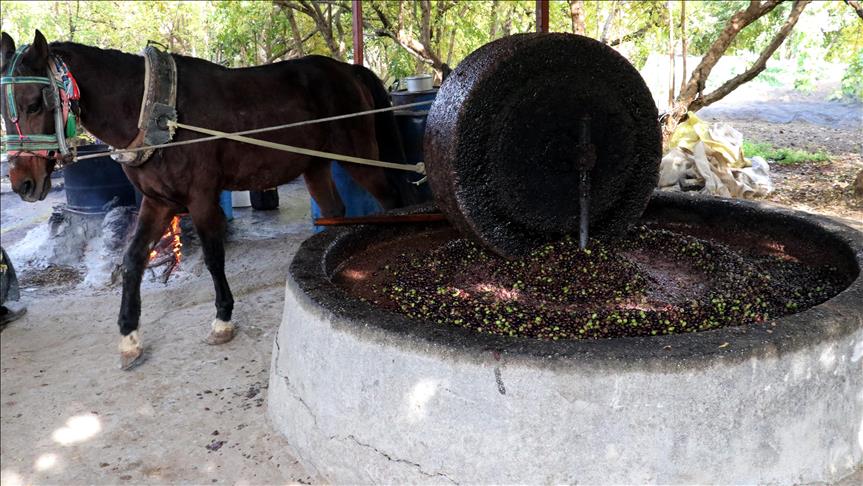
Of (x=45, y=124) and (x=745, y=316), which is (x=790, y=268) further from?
(x=45, y=124)

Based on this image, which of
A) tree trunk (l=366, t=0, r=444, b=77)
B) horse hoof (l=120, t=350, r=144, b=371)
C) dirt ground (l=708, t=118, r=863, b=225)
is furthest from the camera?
tree trunk (l=366, t=0, r=444, b=77)

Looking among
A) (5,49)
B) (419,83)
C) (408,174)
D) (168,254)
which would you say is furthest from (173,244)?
(5,49)

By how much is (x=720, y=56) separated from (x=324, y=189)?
200 inches

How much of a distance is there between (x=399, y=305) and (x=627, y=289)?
983 millimetres

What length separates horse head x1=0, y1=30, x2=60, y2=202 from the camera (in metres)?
3.43

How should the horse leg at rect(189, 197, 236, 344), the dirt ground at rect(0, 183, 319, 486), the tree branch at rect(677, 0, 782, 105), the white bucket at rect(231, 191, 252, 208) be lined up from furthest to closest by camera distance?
1. the white bucket at rect(231, 191, 252, 208)
2. the tree branch at rect(677, 0, 782, 105)
3. the horse leg at rect(189, 197, 236, 344)
4. the dirt ground at rect(0, 183, 319, 486)

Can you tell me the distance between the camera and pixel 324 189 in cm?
518

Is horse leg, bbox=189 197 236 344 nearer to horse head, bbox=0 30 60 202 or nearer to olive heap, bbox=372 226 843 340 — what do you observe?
horse head, bbox=0 30 60 202

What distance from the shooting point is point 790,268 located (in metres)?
3.41

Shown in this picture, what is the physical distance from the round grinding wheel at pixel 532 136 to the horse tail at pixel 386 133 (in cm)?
220

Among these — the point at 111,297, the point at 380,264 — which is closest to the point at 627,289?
the point at 380,264

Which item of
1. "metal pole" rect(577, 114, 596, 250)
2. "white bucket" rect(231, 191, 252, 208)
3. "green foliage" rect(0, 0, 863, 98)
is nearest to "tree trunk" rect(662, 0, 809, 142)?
"green foliage" rect(0, 0, 863, 98)

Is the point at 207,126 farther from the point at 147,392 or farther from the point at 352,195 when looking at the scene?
the point at 352,195

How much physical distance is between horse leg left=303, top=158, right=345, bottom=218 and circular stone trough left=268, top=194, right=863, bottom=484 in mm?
2571
